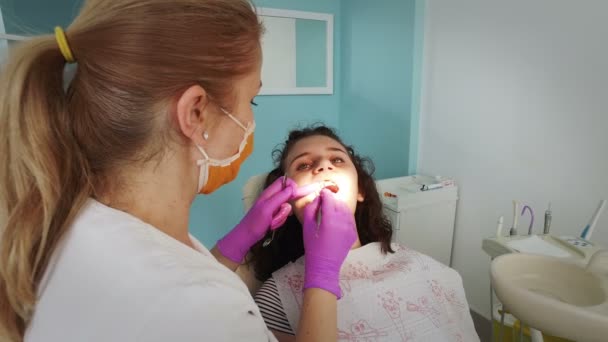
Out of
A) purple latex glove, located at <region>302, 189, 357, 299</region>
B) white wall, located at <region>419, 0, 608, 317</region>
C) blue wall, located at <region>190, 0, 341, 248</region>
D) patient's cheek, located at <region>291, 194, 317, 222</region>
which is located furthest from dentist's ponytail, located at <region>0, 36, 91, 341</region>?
blue wall, located at <region>190, 0, 341, 248</region>

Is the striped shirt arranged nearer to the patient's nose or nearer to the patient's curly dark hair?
the patient's curly dark hair

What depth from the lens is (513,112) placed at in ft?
5.56

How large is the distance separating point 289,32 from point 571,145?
1.67 metres

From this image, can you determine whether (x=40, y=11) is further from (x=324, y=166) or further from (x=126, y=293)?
(x=126, y=293)

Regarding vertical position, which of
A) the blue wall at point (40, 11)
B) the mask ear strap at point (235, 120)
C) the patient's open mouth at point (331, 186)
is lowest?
the patient's open mouth at point (331, 186)

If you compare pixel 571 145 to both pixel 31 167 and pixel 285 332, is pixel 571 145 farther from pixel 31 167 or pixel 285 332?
pixel 31 167

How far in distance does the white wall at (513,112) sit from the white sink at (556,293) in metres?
0.84

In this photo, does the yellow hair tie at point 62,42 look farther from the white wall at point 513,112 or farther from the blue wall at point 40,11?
the white wall at point 513,112

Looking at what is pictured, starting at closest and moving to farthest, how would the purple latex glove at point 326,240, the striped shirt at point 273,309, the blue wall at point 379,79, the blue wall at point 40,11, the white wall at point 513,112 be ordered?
the purple latex glove at point 326,240
the striped shirt at point 273,309
the white wall at point 513,112
the blue wall at point 40,11
the blue wall at point 379,79

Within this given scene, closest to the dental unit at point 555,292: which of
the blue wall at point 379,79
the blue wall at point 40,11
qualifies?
the blue wall at point 379,79

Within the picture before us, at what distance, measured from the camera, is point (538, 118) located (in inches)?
62.8

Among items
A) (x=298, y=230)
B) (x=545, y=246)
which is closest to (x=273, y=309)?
(x=298, y=230)

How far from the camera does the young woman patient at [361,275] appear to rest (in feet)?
3.51

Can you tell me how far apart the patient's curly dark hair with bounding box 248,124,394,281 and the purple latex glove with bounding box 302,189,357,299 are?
0.84ft
